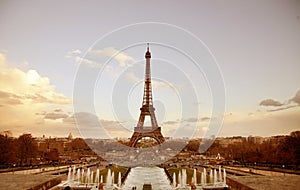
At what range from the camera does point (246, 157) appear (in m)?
26.5

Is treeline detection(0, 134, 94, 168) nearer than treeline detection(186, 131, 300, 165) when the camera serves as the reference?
No

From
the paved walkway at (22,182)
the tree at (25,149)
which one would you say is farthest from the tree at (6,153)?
the paved walkway at (22,182)

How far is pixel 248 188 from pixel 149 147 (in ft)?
100

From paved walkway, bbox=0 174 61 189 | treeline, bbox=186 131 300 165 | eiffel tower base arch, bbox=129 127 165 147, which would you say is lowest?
paved walkway, bbox=0 174 61 189

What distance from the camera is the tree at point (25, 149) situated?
22312 mm

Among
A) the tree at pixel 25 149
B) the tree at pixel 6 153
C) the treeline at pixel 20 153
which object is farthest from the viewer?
the tree at pixel 25 149

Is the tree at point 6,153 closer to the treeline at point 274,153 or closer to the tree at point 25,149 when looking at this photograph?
the tree at point 25,149

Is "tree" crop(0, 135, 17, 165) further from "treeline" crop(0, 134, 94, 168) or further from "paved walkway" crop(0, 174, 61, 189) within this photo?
"paved walkway" crop(0, 174, 61, 189)

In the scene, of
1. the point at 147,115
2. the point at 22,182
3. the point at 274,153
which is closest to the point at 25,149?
the point at 147,115

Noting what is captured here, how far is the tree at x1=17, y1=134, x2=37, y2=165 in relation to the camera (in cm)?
2231

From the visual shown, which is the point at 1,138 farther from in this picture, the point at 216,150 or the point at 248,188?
the point at 216,150

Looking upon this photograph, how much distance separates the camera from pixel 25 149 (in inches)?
901

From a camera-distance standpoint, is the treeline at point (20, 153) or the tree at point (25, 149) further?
the tree at point (25, 149)

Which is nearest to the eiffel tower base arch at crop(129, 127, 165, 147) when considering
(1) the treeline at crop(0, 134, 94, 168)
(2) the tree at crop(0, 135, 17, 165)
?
(1) the treeline at crop(0, 134, 94, 168)
